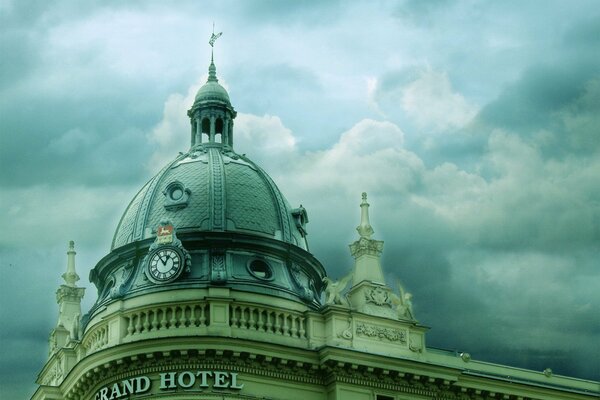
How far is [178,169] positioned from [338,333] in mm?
14357

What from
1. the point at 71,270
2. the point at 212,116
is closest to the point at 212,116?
the point at 212,116

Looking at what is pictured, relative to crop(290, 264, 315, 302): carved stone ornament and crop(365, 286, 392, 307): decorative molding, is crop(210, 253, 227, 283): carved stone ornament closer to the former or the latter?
crop(290, 264, 315, 302): carved stone ornament

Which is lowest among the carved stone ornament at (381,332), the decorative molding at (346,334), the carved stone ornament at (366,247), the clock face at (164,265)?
the decorative molding at (346,334)

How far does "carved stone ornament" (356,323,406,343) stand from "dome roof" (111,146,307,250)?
7.84 m

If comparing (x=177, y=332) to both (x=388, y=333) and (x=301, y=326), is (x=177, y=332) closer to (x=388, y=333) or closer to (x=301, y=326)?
(x=301, y=326)

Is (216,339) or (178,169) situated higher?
(178,169)

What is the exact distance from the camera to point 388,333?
65.5 m

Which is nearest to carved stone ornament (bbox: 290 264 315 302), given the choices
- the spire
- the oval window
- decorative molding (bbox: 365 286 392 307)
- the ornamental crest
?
the spire

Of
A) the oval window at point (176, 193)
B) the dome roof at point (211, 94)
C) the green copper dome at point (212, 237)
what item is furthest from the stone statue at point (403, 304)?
the dome roof at point (211, 94)

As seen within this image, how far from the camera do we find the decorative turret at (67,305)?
73375 millimetres

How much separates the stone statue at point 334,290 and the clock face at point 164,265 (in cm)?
709

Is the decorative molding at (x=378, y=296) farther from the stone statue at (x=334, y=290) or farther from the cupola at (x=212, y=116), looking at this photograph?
the cupola at (x=212, y=116)

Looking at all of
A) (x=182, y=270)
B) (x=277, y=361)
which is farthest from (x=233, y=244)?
(x=277, y=361)

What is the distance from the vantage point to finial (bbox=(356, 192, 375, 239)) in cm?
6850
